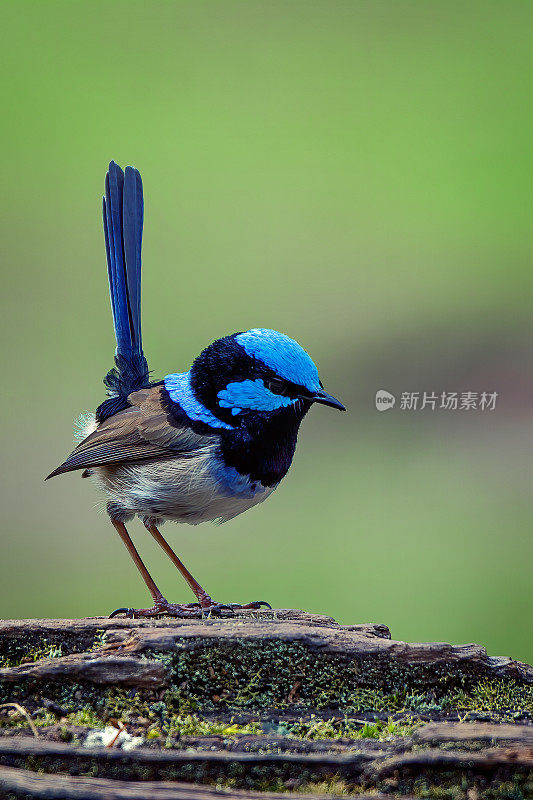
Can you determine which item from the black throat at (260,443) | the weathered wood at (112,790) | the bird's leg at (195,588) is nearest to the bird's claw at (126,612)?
the bird's leg at (195,588)

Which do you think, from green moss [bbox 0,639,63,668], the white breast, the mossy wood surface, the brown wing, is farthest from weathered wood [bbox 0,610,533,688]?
the brown wing

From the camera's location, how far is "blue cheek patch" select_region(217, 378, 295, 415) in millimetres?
3045

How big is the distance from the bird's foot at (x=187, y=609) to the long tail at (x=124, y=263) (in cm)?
86

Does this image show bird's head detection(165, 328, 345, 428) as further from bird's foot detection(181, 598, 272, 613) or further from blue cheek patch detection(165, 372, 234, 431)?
bird's foot detection(181, 598, 272, 613)

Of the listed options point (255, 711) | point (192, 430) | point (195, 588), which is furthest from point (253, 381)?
point (255, 711)

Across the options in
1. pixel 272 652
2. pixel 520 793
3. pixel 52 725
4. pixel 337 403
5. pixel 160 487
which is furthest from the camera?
pixel 160 487

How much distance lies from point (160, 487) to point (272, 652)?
924mm

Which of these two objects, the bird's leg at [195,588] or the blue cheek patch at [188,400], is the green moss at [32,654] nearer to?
the bird's leg at [195,588]

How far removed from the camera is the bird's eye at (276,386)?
9.87ft

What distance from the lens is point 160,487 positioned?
3.17 meters

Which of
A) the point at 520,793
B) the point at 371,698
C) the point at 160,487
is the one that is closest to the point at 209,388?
the point at 160,487

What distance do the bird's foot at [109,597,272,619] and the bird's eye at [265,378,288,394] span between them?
0.94 meters

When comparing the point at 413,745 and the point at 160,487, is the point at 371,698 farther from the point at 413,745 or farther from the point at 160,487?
the point at 160,487

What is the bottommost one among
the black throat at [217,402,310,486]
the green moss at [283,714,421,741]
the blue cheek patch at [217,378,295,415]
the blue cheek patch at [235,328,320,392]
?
the green moss at [283,714,421,741]
